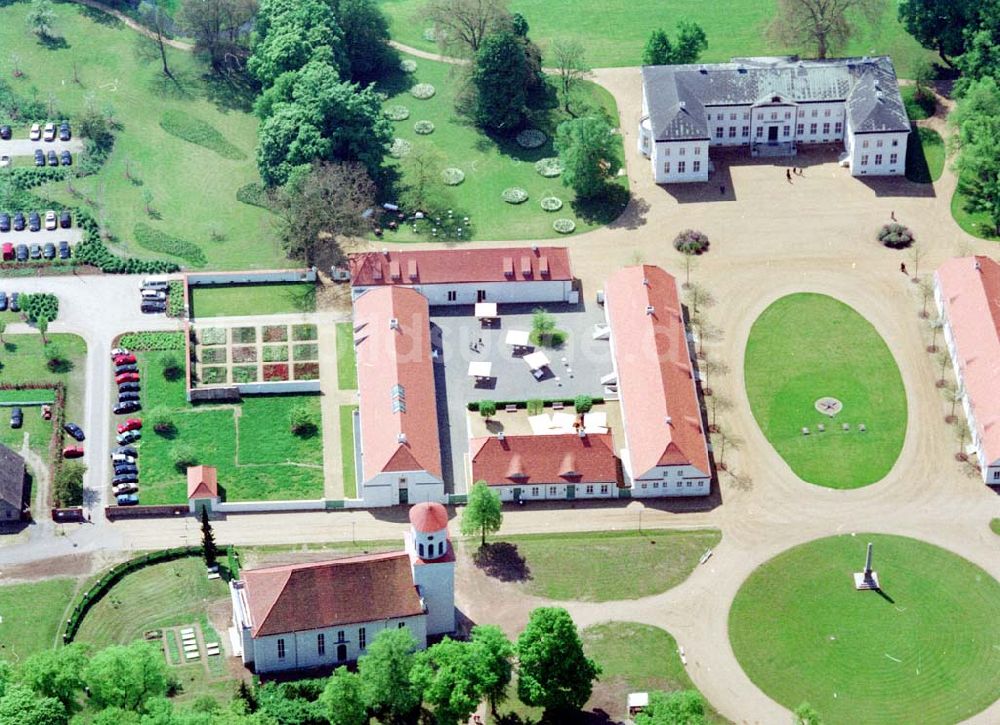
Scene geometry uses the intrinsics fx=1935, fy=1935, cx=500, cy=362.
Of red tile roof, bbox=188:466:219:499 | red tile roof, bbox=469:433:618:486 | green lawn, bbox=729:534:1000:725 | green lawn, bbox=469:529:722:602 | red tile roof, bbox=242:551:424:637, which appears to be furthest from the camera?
red tile roof, bbox=469:433:618:486

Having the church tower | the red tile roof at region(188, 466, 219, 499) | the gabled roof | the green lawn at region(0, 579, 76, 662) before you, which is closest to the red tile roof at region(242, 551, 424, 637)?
the church tower

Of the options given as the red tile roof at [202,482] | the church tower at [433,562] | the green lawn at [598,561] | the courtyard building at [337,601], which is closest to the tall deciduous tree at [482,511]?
the green lawn at [598,561]

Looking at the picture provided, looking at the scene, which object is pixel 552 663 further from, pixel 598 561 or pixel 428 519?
pixel 598 561

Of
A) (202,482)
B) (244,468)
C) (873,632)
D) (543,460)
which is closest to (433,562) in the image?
(543,460)

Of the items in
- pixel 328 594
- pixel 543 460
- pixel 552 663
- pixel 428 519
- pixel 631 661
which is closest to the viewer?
pixel 552 663

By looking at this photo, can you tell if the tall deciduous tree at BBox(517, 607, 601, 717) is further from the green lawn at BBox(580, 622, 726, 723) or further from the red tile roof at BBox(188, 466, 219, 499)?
the red tile roof at BBox(188, 466, 219, 499)

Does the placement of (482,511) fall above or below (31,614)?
above

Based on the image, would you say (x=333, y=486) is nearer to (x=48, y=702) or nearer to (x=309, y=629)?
(x=309, y=629)

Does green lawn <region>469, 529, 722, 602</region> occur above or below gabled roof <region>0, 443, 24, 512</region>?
below
